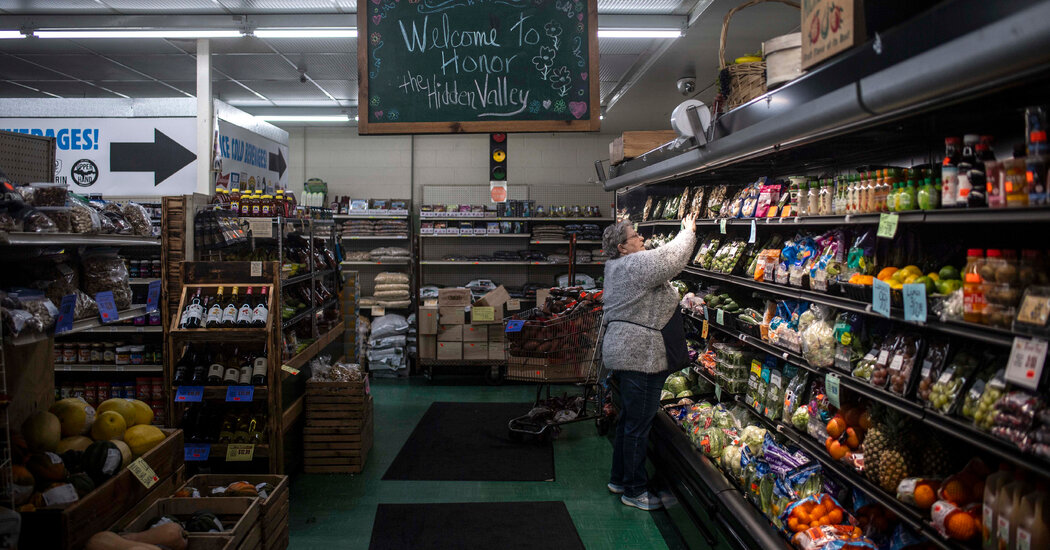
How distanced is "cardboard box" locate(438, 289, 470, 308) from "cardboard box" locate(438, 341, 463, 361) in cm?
47

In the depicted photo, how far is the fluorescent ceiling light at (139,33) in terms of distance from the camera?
5.70m

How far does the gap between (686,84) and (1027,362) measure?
5.38m

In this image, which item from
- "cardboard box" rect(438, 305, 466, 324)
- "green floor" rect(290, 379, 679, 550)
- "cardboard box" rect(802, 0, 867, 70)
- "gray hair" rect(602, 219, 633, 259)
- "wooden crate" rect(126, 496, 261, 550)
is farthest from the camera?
"cardboard box" rect(438, 305, 466, 324)

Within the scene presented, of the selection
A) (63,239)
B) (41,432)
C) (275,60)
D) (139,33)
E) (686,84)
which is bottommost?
(41,432)

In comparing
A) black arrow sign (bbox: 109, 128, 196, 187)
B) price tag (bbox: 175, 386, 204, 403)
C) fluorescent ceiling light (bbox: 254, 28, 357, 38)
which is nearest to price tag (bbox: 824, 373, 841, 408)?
price tag (bbox: 175, 386, 204, 403)

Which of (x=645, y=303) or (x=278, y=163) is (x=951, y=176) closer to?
(x=645, y=303)

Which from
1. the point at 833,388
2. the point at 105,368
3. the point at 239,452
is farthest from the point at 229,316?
the point at 833,388

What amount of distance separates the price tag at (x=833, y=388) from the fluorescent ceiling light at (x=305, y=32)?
4.77m

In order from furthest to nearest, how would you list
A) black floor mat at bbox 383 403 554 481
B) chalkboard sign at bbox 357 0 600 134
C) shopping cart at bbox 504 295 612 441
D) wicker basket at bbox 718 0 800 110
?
shopping cart at bbox 504 295 612 441, black floor mat at bbox 383 403 554 481, chalkboard sign at bbox 357 0 600 134, wicker basket at bbox 718 0 800 110

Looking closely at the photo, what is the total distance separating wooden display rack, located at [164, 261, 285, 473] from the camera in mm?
3943

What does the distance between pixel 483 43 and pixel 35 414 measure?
2759 mm

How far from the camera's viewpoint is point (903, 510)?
2148 mm

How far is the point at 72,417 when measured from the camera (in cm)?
240

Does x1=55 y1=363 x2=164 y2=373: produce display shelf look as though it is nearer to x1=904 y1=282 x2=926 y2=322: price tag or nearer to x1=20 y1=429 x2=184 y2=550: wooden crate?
x1=20 y1=429 x2=184 y2=550: wooden crate
